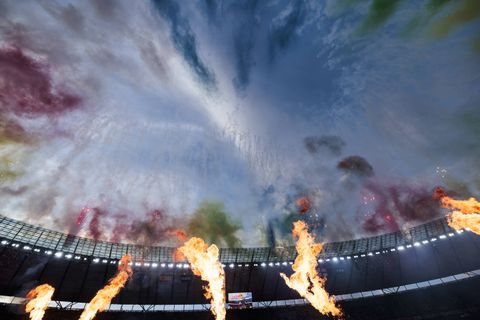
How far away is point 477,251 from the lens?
33875 millimetres

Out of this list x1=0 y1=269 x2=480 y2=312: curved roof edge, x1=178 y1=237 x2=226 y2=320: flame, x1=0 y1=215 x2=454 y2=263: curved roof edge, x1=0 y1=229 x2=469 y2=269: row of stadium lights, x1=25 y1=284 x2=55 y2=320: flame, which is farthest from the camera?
x1=178 y1=237 x2=226 y2=320: flame

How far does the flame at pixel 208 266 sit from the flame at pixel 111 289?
24.3ft

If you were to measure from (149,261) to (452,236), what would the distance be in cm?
4071

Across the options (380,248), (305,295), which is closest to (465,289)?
(380,248)

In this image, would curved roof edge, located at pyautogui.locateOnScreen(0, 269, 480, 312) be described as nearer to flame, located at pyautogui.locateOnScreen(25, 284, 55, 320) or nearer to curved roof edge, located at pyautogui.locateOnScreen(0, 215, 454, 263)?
flame, located at pyautogui.locateOnScreen(25, 284, 55, 320)

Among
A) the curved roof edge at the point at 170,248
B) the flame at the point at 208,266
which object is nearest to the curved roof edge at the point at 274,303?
the flame at the point at 208,266

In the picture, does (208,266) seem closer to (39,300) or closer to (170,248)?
(170,248)

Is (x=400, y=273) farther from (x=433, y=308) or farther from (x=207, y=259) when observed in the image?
(x=207, y=259)

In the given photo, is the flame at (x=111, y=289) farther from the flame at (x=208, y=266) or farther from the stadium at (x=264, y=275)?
the flame at (x=208, y=266)

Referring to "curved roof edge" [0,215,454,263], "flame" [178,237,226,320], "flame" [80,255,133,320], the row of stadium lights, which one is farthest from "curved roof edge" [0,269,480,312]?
"curved roof edge" [0,215,454,263]

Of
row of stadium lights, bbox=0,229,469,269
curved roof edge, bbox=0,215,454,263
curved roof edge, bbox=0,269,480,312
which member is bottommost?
curved roof edge, bbox=0,269,480,312

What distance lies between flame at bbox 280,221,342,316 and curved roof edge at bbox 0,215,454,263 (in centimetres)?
137

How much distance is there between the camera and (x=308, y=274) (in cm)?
3981

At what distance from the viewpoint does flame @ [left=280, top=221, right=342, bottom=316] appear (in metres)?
38.0
